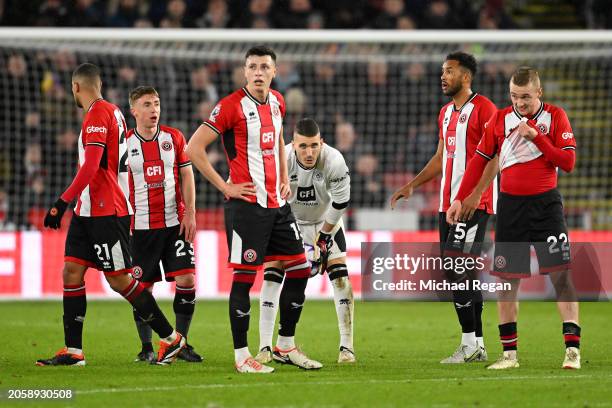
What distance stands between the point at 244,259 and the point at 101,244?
1.20 m

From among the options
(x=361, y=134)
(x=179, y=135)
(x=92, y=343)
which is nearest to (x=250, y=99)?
(x=179, y=135)

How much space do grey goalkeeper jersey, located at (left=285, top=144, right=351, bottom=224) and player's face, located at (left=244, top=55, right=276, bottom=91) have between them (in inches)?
41.3

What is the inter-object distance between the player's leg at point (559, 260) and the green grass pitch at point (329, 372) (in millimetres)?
239

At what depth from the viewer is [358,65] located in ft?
57.6

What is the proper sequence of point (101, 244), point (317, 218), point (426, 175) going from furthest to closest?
point (426, 175) < point (317, 218) < point (101, 244)

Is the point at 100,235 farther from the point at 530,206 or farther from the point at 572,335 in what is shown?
the point at 572,335

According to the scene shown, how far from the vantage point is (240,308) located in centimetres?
772

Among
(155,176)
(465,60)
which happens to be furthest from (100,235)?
(465,60)

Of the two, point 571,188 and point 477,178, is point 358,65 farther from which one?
point 477,178

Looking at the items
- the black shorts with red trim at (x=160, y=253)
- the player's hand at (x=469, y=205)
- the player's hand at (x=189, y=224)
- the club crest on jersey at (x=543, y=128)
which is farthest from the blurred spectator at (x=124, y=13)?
the club crest on jersey at (x=543, y=128)

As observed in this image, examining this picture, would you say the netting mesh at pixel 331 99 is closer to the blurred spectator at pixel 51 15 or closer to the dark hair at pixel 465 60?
the blurred spectator at pixel 51 15

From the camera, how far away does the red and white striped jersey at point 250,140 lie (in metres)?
7.74

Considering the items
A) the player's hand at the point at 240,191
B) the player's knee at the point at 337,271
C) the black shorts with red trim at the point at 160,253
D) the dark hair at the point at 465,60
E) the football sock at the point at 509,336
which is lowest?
the football sock at the point at 509,336

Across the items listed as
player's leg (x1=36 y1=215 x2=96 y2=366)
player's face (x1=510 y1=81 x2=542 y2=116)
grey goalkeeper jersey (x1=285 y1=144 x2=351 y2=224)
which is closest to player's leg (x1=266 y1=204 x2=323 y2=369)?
grey goalkeeper jersey (x1=285 y1=144 x2=351 y2=224)
